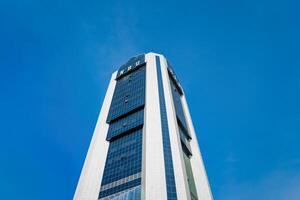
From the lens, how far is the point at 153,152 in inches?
2879

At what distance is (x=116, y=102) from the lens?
371 feet

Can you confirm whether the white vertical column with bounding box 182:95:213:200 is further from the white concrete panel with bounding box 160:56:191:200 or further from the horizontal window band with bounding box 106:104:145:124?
the horizontal window band with bounding box 106:104:145:124

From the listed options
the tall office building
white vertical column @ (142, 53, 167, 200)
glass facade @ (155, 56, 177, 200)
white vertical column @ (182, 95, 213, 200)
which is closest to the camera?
glass facade @ (155, 56, 177, 200)

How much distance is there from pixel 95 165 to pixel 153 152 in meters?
23.1

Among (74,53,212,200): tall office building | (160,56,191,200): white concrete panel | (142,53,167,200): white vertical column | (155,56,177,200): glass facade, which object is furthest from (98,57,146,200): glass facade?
(160,56,191,200): white concrete panel

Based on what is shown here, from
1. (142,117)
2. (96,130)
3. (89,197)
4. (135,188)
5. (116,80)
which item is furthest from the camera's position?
(116,80)

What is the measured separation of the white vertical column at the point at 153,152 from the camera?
2415 inches

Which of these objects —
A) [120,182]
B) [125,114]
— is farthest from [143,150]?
[125,114]

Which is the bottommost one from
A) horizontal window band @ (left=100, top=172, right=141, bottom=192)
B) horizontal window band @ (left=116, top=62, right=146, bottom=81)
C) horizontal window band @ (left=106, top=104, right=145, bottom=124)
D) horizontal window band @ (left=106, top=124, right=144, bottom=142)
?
horizontal window band @ (left=100, top=172, right=141, bottom=192)

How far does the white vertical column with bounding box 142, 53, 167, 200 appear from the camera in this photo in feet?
201

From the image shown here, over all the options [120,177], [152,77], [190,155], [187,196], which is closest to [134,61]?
[152,77]

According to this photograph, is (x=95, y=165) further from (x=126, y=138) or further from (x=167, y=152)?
(x=167, y=152)

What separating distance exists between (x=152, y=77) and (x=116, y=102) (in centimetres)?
2056

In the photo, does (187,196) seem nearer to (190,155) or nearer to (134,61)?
(190,155)
